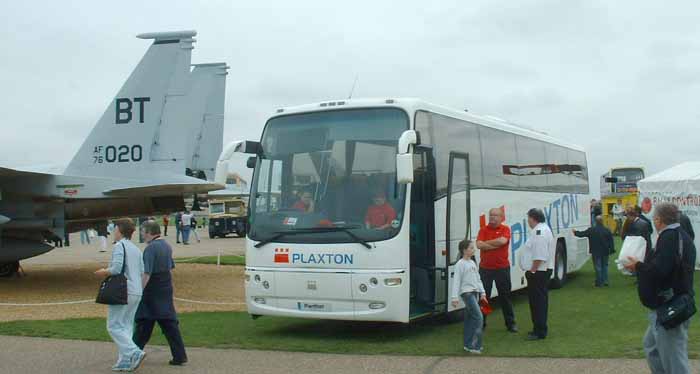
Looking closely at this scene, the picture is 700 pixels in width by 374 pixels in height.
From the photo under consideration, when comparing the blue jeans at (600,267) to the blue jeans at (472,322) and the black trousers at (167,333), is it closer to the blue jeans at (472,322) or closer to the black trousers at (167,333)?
the blue jeans at (472,322)

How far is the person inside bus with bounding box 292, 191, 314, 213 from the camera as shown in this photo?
34.0 ft

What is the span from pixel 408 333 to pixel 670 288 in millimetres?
5365

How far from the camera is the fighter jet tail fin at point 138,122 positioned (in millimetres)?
18141

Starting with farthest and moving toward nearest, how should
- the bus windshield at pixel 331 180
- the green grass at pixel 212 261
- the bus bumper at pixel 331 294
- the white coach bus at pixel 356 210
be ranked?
1. the green grass at pixel 212 261
2. the bus windshield at pixel 331 180
3. the white coach bus at pixel 356 210
4. the bus bumper at pixel 331 294

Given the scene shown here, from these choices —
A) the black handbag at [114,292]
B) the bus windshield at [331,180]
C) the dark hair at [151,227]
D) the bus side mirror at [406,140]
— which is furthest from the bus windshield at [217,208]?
the black handbag at [114,292]

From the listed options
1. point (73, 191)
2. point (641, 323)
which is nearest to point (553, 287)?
point (641, 323)

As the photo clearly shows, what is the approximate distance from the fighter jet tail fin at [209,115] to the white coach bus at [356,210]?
1374 centimetres

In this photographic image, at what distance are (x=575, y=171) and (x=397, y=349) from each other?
10662mm

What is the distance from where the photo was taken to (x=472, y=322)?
9383 millimetres

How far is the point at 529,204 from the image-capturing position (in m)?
14.7

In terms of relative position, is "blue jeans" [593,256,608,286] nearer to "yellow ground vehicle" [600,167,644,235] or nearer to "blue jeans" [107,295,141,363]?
"blue jeans" [107,295,141,363]

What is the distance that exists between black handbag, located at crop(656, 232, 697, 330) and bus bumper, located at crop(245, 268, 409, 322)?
412cm

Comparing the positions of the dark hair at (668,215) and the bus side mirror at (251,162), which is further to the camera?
the bus side mirror at (251,162)

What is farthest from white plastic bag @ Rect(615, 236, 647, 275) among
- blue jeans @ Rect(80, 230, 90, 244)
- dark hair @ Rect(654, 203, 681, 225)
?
blue jeans @ Rect(80, 230, 90, 244)
